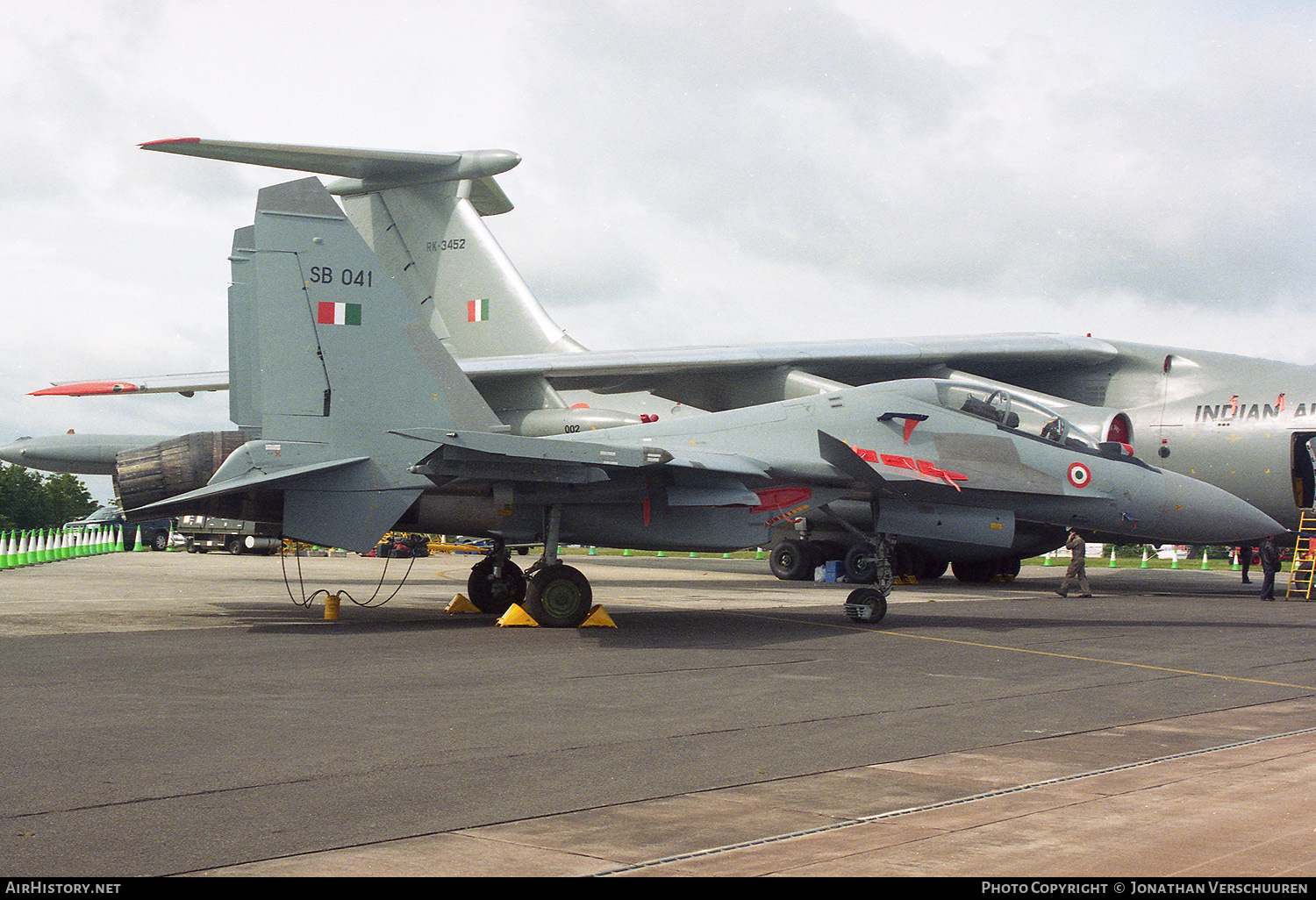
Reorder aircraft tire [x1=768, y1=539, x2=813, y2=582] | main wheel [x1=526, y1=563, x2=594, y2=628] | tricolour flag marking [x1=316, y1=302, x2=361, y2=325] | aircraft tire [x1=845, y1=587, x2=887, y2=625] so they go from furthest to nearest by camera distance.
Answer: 1. aircraft tire [x1=768, y1=539, x2=813, y2=582]
2. aircraft tire [x1=845, y1=587, x2=887, y2=625]
3. main wheel [x1=526, y1=563, x2=594, y2=628]
4. tricolour flag marking [x1=316, y1=302, x2=361, y2=325]

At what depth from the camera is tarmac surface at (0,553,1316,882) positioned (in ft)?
13.5

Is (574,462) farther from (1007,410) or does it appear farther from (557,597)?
(1007,410)

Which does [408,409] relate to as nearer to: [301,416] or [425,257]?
[301,416]

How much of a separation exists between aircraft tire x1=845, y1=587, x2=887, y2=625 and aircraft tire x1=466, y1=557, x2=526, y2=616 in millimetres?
4339

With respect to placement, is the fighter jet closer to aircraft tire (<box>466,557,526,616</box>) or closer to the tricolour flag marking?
the tricolour flag marking

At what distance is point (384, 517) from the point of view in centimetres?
1224

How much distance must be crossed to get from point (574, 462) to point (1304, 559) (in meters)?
15.9

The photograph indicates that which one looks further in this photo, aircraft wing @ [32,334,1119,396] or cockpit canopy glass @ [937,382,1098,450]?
aircraft wing @ [32,334,1119,396]

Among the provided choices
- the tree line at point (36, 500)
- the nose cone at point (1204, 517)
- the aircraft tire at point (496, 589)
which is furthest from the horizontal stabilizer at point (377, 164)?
the tree line at point (36, 500)

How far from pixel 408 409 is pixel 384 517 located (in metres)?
1.24

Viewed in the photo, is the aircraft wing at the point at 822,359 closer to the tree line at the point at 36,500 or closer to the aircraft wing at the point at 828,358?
the aircraft wing at the point at 828,358

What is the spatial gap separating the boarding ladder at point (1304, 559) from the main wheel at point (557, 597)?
12.9 meters

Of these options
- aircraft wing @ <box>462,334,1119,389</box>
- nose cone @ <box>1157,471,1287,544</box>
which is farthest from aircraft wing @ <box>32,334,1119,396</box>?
nose cone @ <box>1157,471,1287,544</box>

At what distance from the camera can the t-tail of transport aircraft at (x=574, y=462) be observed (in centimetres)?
1212
